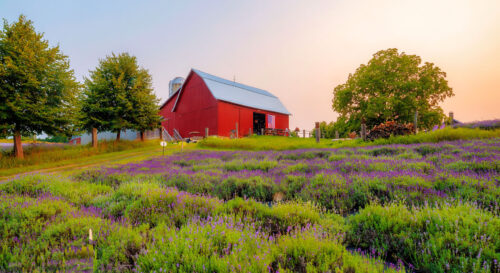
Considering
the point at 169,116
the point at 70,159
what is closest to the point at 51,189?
the point at 70,159

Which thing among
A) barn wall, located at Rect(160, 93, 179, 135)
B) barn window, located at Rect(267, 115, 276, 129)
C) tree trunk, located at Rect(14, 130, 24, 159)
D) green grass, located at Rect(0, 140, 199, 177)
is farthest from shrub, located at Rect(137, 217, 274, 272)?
barn wall, located at Rect(160, 93, 179, 135)

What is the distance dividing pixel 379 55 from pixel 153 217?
33.0m

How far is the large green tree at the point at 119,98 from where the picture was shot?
21.1 m

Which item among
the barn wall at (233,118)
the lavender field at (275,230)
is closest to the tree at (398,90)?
the barn wall at (233,118)

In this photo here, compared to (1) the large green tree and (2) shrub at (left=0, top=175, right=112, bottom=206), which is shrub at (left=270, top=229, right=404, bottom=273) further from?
(1) the large green tree

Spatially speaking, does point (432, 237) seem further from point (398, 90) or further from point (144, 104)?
point (398, 90)

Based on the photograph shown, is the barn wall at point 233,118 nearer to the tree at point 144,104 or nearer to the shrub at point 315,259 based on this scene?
the tree at point 144,104

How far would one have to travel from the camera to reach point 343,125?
98.9 feet

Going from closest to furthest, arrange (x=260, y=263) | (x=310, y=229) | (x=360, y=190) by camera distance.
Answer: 1. (x=260, y=263)
2. (x=310, y=229)
3. (x=360, y=190)

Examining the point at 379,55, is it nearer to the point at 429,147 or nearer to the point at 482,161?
the point at 429,147

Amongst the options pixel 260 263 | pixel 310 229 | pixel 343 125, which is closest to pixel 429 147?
pixel 310 229

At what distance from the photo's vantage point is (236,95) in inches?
1171

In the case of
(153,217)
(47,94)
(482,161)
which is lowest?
(153,217)

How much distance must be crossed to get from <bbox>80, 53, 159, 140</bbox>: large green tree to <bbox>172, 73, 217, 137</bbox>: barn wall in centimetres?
536
